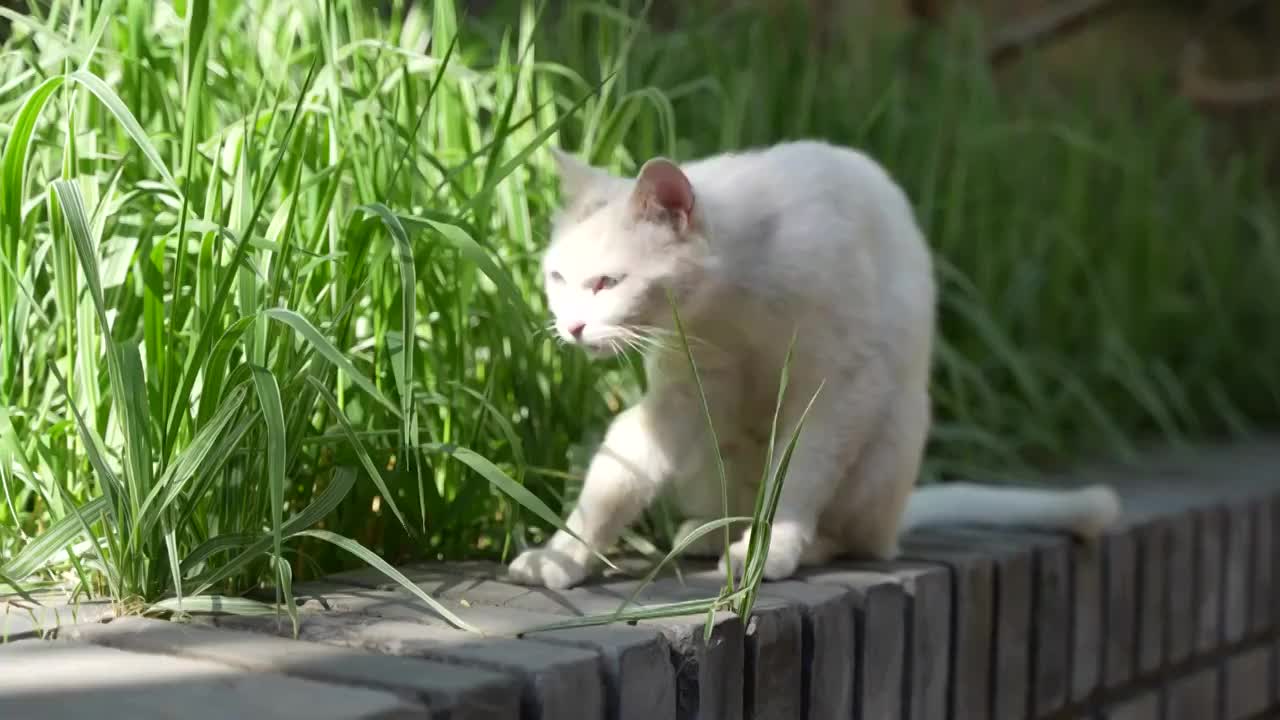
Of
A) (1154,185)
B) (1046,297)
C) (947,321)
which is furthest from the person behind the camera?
(1154,185)

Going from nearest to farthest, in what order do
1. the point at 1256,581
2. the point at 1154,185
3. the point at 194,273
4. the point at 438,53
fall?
the point at 194,273 → the point at 438,53 → the point at 1256,581 → the point at 1154,185

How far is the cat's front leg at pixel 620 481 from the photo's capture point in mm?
1699

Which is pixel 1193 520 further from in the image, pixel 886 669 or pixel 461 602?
pixel 461 602

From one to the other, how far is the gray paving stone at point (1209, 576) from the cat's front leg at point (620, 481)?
116 cm

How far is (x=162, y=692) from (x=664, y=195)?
775mm

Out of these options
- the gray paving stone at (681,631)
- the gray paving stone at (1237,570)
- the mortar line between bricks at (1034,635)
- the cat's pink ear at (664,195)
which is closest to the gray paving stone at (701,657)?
the gray paving stone at (681,631)

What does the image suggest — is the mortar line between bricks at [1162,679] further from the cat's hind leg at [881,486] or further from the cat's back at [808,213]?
the cat's back at [808,213]

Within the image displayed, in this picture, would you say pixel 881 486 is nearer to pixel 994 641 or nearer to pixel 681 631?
pixel 994 641

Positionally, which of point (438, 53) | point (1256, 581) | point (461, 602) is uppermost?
point (438, 53)

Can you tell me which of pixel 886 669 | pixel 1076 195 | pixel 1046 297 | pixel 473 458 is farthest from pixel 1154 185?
pixel 473 458

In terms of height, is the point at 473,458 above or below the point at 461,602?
above

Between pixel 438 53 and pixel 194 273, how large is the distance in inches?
18.1

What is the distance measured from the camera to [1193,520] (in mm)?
2406

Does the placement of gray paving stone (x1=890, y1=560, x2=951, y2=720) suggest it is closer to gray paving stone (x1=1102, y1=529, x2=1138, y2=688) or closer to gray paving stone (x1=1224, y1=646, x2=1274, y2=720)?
gray paving stone (x1=1102, y1=529, x2=1138, y2=688)
